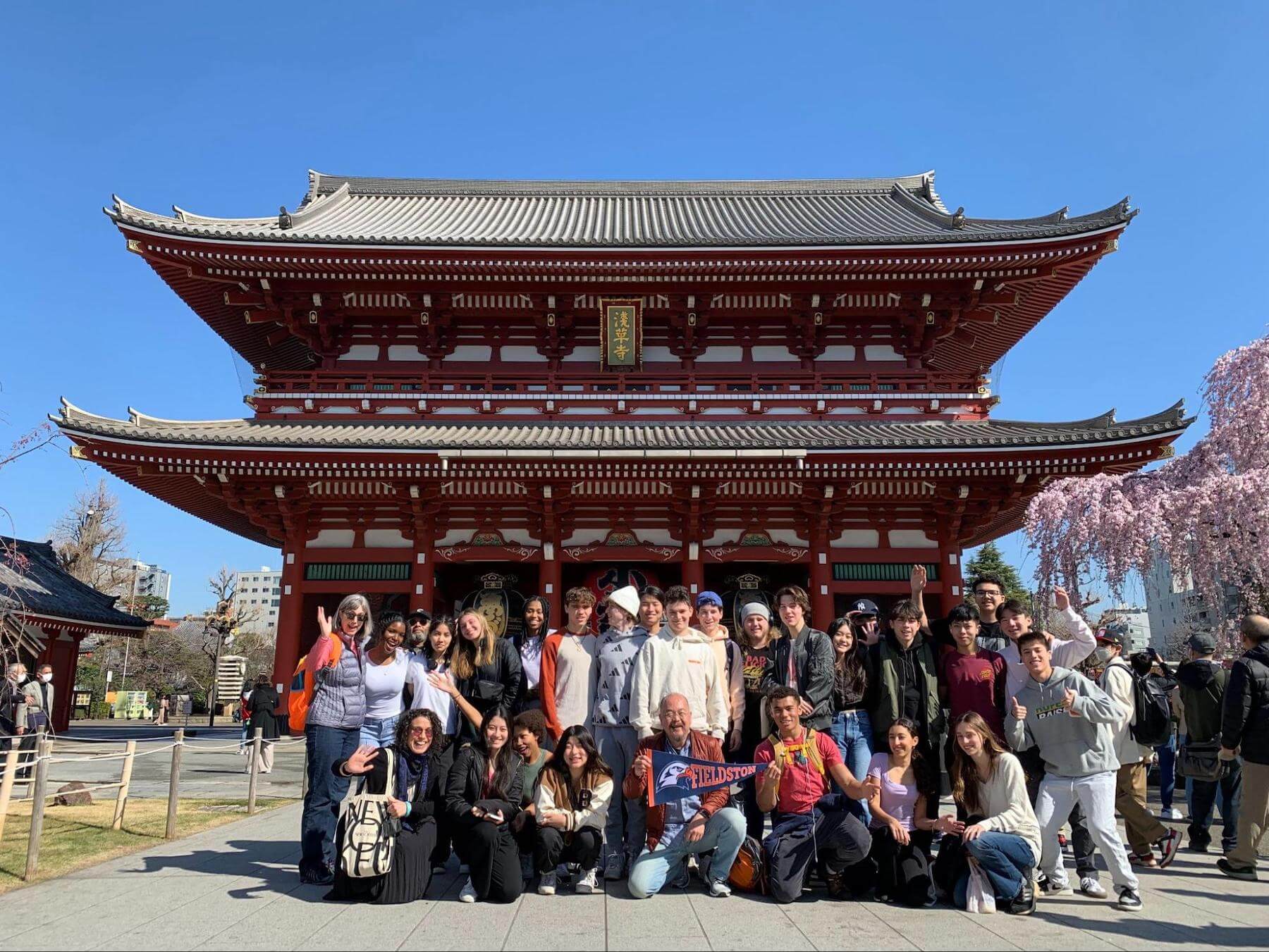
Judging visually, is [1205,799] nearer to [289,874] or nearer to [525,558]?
[289,874]

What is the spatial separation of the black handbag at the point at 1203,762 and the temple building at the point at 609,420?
688 cm

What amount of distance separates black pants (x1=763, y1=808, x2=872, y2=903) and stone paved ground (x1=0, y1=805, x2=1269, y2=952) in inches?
7.9

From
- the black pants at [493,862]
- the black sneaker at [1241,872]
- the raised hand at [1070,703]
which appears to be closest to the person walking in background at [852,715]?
the raised hand at [1070,703]

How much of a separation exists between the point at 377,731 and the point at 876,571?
1116 centimetres

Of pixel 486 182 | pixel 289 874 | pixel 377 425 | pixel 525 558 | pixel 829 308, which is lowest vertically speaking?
pixel 289 874

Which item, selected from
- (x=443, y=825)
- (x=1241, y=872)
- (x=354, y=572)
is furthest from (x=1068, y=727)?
(x=354, y=572)

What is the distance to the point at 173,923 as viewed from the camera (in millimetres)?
4844

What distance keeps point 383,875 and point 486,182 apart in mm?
20807

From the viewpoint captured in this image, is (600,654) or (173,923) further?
(600,654)

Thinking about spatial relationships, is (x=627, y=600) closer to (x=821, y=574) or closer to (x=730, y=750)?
(x=730, y=750)

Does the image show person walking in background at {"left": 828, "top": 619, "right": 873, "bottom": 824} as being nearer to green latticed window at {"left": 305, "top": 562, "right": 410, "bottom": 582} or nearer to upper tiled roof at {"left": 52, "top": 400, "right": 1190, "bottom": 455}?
upper tiled roof at {"left": 52, "top": 400, "right": 1190, "bottom": 455}

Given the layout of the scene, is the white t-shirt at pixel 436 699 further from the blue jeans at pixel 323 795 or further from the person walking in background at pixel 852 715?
the person walking in background at pixel 852 715

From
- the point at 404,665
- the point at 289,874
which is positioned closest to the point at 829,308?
the point at 404,665

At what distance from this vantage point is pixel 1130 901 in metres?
5.12
